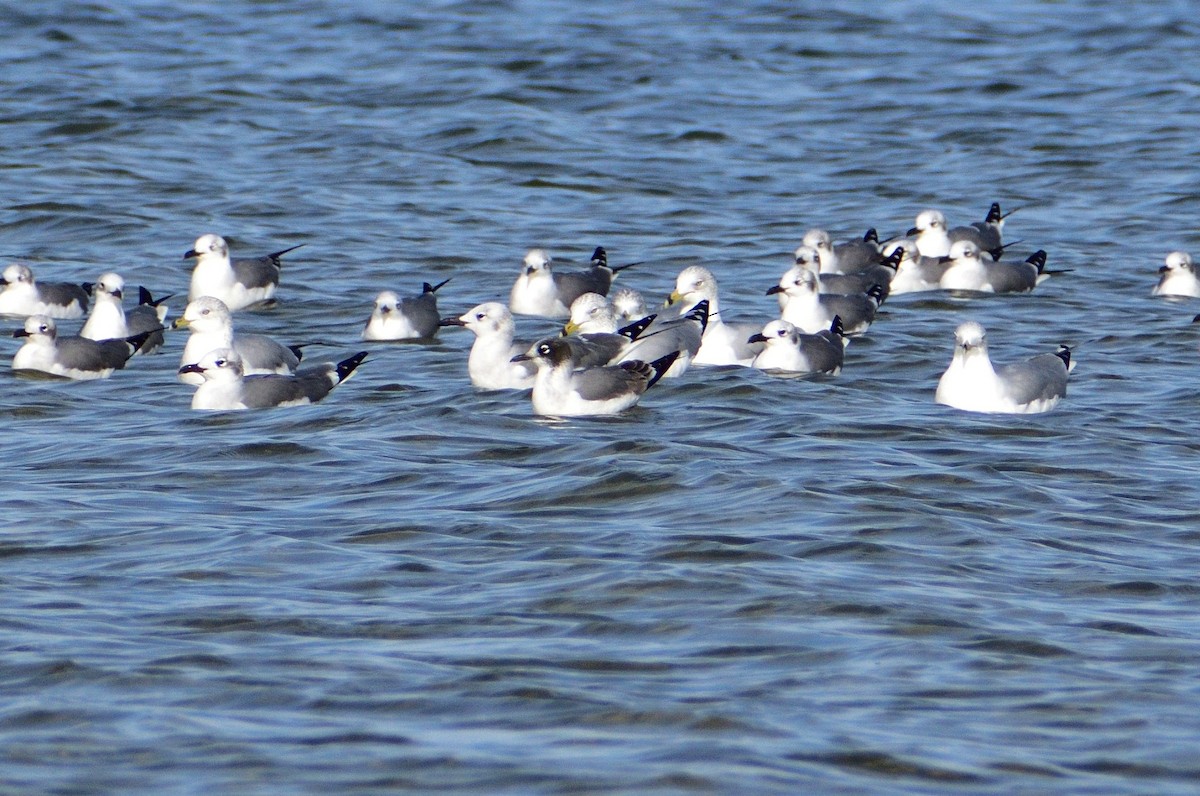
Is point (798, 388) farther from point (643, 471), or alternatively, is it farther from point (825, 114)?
point (825, 114)

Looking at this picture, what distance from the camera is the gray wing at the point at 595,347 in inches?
545

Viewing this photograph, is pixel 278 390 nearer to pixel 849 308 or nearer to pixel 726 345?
pixel 726 345

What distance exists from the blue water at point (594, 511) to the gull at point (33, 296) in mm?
1234

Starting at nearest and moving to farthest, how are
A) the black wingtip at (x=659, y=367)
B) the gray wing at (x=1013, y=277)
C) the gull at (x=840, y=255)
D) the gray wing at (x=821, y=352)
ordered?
the black wingtip at (x=659, y=367) → the gray wing at (x=821, y=352) → the gray wing at (x=1013, y=277) → the gull at (x=840, y=255)

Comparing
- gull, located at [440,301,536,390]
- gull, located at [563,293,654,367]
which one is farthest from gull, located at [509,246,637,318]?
gull, located at [440,301,536,390]

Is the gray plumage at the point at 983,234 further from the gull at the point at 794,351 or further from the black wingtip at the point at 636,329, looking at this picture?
the black wingtip at the point at 636,329

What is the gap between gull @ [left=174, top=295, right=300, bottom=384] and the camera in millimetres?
14516

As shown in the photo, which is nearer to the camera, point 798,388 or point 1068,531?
point 1068,531

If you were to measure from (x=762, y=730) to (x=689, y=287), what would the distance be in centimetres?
918

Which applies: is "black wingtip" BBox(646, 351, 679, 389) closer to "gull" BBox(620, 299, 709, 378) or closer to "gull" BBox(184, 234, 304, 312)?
"gull" BBox(620, 299, 709, 378)

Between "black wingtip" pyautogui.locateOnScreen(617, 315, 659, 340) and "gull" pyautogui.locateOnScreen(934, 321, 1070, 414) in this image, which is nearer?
"gull" pyautogui.locateOnScreen(934, 321, 1070, 414)

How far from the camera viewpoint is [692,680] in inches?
314

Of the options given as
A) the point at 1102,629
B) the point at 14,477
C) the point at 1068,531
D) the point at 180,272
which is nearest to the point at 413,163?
the point at 180,272

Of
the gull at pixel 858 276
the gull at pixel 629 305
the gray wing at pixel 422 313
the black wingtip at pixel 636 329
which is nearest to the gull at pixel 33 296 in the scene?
the gray wing at pixel 422 313
